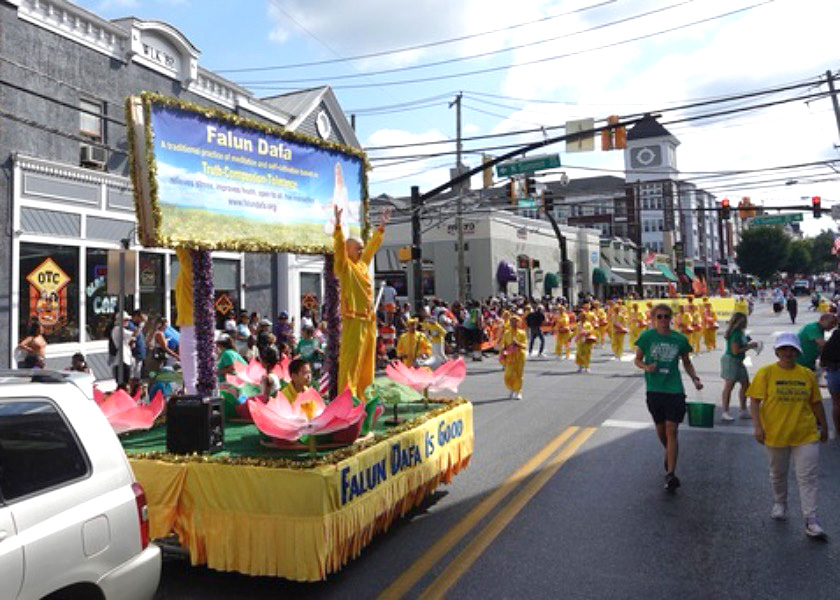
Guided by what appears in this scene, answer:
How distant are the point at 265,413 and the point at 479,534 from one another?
1.93 m

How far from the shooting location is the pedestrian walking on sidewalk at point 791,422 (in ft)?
16.0

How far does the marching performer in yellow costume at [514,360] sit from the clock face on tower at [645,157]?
73.5 metres

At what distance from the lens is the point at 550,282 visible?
4297 cm

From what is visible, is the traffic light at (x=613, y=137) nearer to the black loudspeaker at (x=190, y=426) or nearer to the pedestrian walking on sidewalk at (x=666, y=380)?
the pedestrian walking on sidewalk at (x=666, y=380)

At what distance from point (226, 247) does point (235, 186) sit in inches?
24.4

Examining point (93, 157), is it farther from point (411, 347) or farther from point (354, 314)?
point (354, 314)

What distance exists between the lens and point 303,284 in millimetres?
20750

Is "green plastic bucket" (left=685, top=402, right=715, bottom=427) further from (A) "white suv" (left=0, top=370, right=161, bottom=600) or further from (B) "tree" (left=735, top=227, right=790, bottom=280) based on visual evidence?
(B) "tree" (left=735, top=227, right=790, bottom=280)

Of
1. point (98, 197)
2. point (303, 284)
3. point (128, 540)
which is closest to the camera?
point (128, 540)

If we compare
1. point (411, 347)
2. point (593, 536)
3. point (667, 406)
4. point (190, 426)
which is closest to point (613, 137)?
point (411, 347)

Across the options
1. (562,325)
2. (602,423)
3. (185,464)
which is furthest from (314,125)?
(185,464)

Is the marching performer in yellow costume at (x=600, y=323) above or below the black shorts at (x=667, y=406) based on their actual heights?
above

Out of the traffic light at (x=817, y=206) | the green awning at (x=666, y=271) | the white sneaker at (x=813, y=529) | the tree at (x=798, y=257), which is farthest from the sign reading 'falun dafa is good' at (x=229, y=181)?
the tree at (x=798, y=257)

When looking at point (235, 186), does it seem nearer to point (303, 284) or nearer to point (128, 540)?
point (128, 540)
